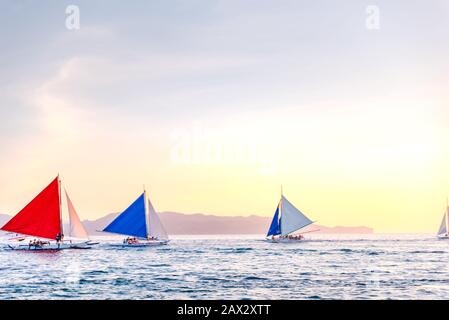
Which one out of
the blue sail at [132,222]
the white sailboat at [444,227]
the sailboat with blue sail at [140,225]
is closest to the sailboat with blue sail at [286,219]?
the sailboat with blue sail at [140,225]

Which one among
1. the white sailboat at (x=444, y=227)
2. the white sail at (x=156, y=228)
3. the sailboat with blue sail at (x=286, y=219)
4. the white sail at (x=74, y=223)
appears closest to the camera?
the white sail at (x=74, y=223)

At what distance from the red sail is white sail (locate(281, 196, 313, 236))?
3010cm

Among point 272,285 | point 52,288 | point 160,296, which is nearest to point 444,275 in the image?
point 272,285

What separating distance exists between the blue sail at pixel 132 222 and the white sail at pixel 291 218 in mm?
17580

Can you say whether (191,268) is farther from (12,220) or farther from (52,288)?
(12,220)

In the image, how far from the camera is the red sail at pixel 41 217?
44.9 meters

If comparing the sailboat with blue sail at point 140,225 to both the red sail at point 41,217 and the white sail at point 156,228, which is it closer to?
the white sail at point 156,228

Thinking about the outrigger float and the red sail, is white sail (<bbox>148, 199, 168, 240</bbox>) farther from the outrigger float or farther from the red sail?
the red sail

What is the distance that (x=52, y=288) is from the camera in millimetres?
20844

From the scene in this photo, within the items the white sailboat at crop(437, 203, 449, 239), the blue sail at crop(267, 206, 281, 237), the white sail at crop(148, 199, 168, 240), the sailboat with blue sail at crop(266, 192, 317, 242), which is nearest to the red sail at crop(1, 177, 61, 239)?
the white sail at crop(148, 199, 168, 240)

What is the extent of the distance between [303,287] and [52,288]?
9.18 meters

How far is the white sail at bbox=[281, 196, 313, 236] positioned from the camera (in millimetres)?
69312

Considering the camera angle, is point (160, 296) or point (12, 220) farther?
point (12, 220)
